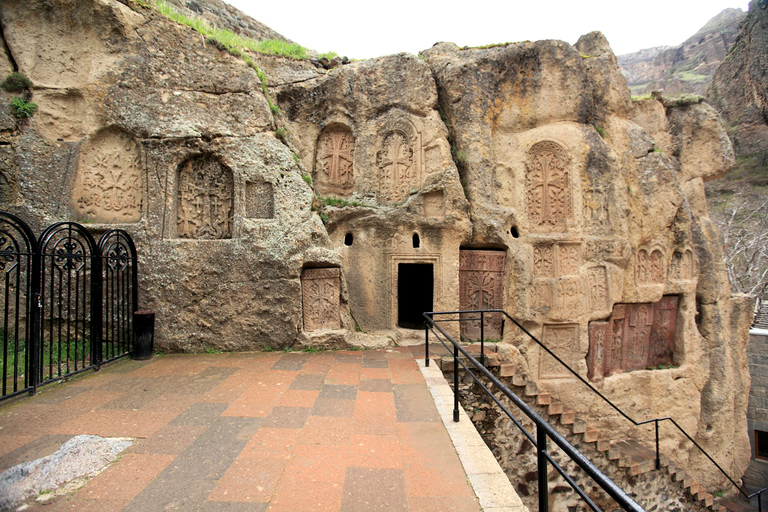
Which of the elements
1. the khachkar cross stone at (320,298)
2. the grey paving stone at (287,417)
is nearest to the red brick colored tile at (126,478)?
the grey paving stone at (287,417)

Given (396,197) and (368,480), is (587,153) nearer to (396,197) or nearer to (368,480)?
(396,197)

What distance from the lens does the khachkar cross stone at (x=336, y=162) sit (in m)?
8.59

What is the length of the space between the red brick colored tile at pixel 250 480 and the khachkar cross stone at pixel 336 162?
6516mm

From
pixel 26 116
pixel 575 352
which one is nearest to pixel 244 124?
pixel 26 116

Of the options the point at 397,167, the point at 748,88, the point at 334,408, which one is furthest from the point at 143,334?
the point at 748,88

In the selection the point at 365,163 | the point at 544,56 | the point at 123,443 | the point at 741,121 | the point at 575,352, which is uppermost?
the point at 741,121

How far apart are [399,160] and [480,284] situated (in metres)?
3.33

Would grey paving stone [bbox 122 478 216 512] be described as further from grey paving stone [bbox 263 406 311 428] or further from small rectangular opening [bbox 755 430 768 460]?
small rectangular opening [bbox 755 430 768 460]

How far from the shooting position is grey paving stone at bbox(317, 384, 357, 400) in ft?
13.9

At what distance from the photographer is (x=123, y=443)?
3.13 m

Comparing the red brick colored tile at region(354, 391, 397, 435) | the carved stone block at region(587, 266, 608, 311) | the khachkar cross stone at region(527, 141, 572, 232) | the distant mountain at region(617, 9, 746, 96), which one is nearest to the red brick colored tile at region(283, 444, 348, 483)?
the red brick colored tile at region(354, 391, 397, 435)

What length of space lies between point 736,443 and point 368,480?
13028mm

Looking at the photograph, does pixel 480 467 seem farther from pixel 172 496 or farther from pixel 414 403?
pixel 172 496

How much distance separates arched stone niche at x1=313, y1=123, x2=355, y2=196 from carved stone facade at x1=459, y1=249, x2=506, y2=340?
3.18m
